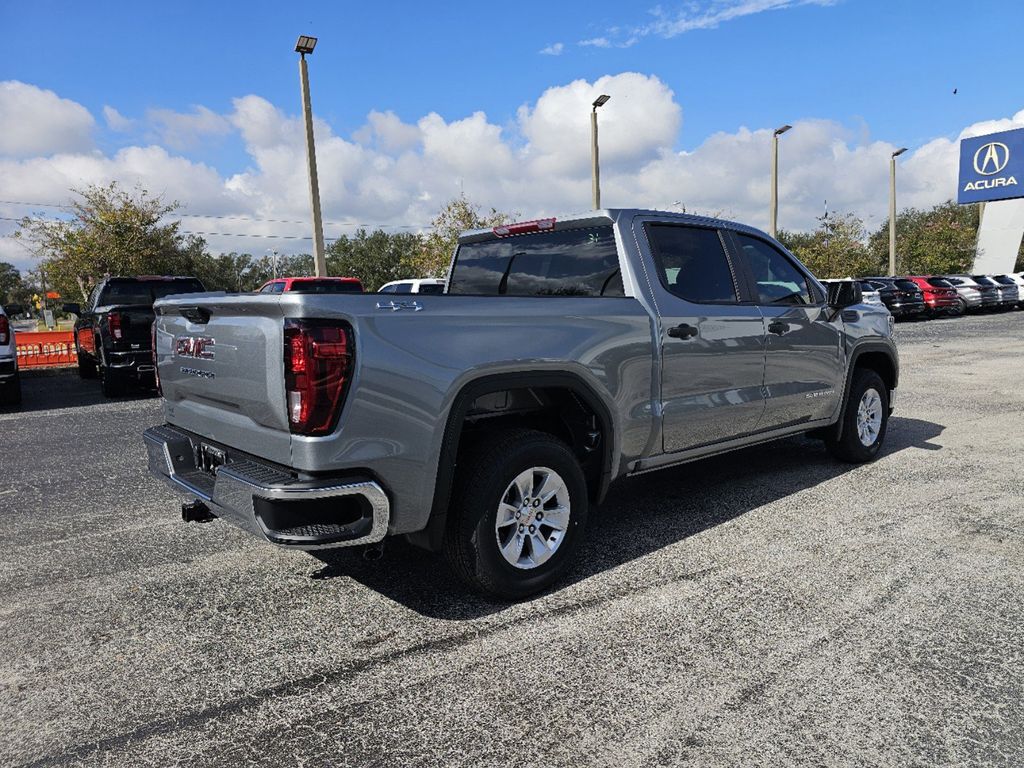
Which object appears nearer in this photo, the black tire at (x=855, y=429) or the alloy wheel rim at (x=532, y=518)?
the alloy wheel rim at (x=532, y=518)

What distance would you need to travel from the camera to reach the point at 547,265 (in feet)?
14.5

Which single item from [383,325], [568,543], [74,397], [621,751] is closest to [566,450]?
[568,543]

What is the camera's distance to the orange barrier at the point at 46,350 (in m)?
17.2

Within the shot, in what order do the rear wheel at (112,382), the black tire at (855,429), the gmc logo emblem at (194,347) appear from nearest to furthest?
the gmc logo emblem at (194,347) < the black tire at (855,429) < the rear wheel at (112,382)

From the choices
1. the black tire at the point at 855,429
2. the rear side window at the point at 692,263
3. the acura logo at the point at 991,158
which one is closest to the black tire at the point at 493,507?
the rear side window at the point at 692,263

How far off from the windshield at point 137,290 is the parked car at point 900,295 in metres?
25.0

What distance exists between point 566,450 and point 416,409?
0.90m

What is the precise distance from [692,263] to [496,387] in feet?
6.04

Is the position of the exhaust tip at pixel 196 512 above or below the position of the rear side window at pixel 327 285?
below

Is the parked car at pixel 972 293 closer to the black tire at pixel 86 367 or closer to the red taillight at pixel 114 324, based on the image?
the black tire at pixel 86 367

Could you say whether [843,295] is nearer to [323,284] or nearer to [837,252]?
[323,284]

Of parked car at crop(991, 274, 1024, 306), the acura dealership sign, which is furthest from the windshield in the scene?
the acura dealership sign

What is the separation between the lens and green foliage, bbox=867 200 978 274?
53594 millimetres

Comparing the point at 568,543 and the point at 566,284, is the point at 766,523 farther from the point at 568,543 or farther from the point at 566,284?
the point at 566,284
